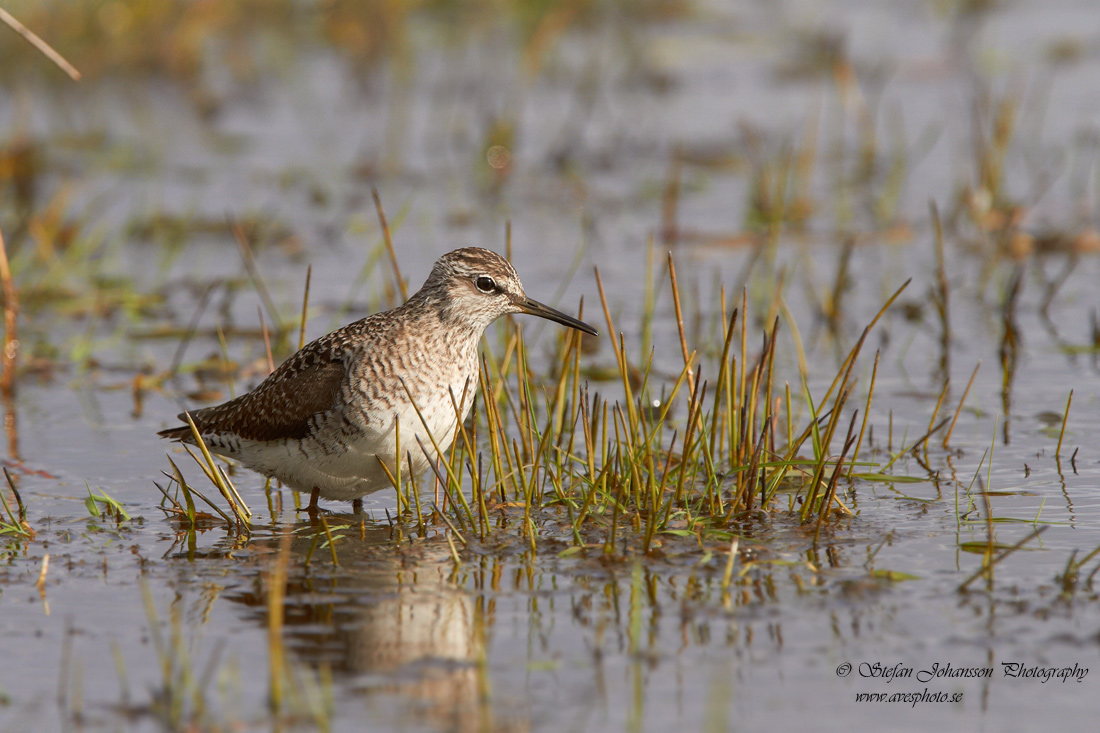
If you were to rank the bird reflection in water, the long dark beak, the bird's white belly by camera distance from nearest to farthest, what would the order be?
the bird reflection in water < the bird's white belly < the long dark beak

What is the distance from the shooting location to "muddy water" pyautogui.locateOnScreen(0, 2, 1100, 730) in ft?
16.8

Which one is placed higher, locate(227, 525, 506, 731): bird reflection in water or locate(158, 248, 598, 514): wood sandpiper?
locate(158, 248, 598, 514): wood sandpiper

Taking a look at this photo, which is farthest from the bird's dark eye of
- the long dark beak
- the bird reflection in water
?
the bird reflection in water

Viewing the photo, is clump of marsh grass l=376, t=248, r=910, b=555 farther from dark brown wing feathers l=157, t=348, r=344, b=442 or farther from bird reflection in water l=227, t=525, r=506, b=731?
dark brown wing feathers l=157, t=348, r=344, b=442

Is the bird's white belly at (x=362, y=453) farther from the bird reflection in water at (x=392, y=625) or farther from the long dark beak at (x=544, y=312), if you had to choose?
the long dark beak at (x=544, y=312)

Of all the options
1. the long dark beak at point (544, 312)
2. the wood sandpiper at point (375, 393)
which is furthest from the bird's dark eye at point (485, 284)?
the long dark beak at point (544, 312)

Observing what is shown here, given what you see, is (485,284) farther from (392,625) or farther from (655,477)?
(392,625)

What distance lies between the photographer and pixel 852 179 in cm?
1434

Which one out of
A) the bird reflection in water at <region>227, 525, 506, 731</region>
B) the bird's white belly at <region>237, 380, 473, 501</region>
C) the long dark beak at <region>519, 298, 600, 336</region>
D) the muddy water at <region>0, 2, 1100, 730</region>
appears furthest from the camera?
the long dark beak at <region>519, 298, 600, 336</region>

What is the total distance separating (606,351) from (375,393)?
12.1ft

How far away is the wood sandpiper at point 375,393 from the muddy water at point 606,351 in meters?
0.37

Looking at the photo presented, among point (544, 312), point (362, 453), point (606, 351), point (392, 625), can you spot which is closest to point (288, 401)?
point (362, 453)

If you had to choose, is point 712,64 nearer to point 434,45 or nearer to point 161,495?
point 434,45

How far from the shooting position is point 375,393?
22.0ft
